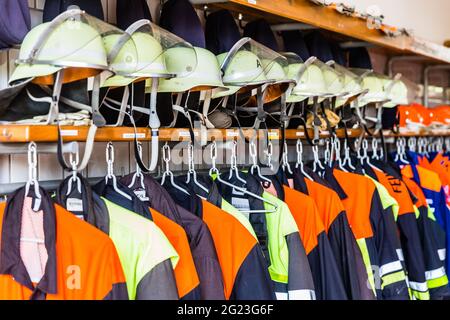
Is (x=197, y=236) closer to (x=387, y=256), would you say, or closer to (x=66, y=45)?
(x=66, y=45)

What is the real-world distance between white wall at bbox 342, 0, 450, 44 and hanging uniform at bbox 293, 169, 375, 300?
6.17 feet

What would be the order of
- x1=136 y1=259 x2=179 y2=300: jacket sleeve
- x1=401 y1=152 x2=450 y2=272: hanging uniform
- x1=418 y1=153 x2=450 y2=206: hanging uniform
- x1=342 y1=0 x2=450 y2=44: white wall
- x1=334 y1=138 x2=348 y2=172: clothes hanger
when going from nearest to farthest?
x1=136 y1=259 x2=179 y2=300: jacket sleeve → x1=334 y1=138 x2=348 y2=172: clothes hanger → x1=401 y1=152 x2=450 y2=272: hanging uniform → x1=418 y1=153 x2=450 y2=206: hanging uniform → x1=342 y1=0 x2=450 y2=44: white wall

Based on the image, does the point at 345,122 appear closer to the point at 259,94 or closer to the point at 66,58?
the point at 259,94

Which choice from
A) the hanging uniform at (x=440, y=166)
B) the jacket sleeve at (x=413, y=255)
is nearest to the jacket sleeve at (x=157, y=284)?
the jacket sleeve at (x=413, y=255)

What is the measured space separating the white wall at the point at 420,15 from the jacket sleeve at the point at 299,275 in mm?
2245

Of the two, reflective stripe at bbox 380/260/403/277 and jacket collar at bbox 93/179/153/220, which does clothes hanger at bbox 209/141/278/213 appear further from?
reflective stripe at bbox 380/260/403/277

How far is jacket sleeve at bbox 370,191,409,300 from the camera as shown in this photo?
2.39 metres

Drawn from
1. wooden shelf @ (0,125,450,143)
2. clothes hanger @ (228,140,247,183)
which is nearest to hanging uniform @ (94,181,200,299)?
wooden shelf @ (0,125,450,143)

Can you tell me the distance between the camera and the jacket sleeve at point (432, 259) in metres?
2.70

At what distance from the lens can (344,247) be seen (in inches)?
85.3

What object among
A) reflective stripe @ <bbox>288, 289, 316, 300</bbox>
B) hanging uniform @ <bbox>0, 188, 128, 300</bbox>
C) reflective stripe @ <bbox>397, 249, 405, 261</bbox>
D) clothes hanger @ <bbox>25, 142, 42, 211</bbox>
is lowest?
reflective stripe @ <bbox>397, 249, 405, 261</bbox>

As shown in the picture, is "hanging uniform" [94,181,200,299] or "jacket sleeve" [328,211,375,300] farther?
"jacket sleeve" [328,211,375,300]

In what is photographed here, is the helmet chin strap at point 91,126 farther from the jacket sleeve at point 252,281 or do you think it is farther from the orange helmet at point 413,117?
the orange helmet at point 413,117

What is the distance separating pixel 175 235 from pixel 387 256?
124 cm
